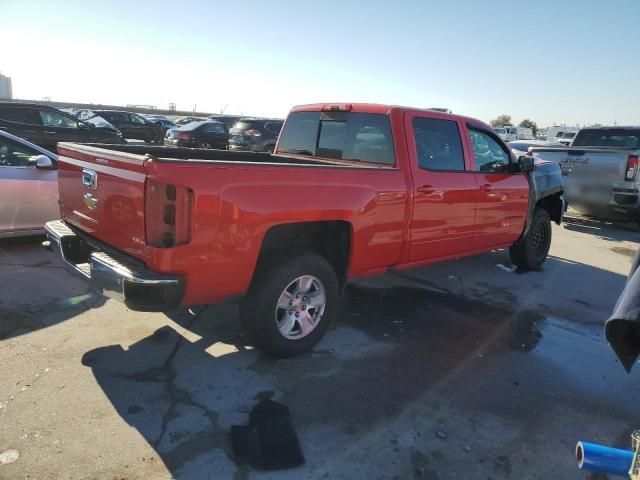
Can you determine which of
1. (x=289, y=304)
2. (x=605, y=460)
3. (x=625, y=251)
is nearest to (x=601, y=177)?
(x=625, y=251)

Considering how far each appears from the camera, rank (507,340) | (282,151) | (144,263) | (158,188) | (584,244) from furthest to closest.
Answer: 1. (584,244)
2. (282,151)
3. (507,340)
4. (144,263)
5. (158,188)

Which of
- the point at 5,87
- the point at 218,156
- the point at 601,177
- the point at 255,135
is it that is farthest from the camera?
the point at 5,87

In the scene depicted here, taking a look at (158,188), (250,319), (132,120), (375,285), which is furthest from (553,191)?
(132,120)

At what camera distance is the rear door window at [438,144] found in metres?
4.53

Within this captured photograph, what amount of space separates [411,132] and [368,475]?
2.98 meters

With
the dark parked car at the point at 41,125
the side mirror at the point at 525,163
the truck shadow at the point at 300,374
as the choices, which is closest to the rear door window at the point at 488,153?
the side mirror at the point at 525,163

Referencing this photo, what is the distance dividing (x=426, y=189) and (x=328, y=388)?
2.07m

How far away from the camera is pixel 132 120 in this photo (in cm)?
2297

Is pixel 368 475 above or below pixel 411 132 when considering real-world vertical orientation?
below

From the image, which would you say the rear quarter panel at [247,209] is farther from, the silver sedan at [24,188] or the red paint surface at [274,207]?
the silver sedan at [24,188]

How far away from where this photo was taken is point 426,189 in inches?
174

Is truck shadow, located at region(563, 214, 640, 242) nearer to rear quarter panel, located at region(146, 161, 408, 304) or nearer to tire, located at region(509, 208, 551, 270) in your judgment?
tire, located at region(509, 208, 551, 270)

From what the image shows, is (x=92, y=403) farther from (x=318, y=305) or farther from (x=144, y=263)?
(x=318, y=305)

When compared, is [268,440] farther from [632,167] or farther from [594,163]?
[594,163]
